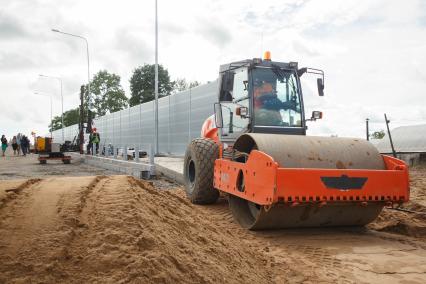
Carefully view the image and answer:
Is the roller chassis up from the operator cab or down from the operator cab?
down

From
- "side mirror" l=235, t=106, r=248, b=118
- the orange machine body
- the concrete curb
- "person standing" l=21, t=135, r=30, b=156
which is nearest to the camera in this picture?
the orange machine body

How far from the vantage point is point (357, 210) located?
21.1 feet

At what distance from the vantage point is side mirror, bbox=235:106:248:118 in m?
7.60

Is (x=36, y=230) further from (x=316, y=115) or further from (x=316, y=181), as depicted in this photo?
(x=316, y=115)

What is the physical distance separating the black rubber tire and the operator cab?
434 millimetres

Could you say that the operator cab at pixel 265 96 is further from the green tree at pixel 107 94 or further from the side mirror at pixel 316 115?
the green tree at pixel 107 94

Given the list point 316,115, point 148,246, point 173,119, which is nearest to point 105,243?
point 148,246

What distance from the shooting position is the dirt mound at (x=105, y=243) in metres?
2.96

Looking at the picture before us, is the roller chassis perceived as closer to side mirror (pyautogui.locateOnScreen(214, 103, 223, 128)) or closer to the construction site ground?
side mirror (pyautogui.locateOnScreen(214, 103, 223, 128))

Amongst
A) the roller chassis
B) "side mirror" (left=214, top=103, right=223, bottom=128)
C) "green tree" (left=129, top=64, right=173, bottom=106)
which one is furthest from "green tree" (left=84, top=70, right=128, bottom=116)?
"side mirror" (left=214, top=103, right=223, bottom=128)

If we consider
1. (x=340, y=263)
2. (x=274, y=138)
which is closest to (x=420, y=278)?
(x=340, y=263)

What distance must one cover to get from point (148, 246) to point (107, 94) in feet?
265

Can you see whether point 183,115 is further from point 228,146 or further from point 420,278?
point 420,278

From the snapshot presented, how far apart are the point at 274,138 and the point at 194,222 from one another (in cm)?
187
